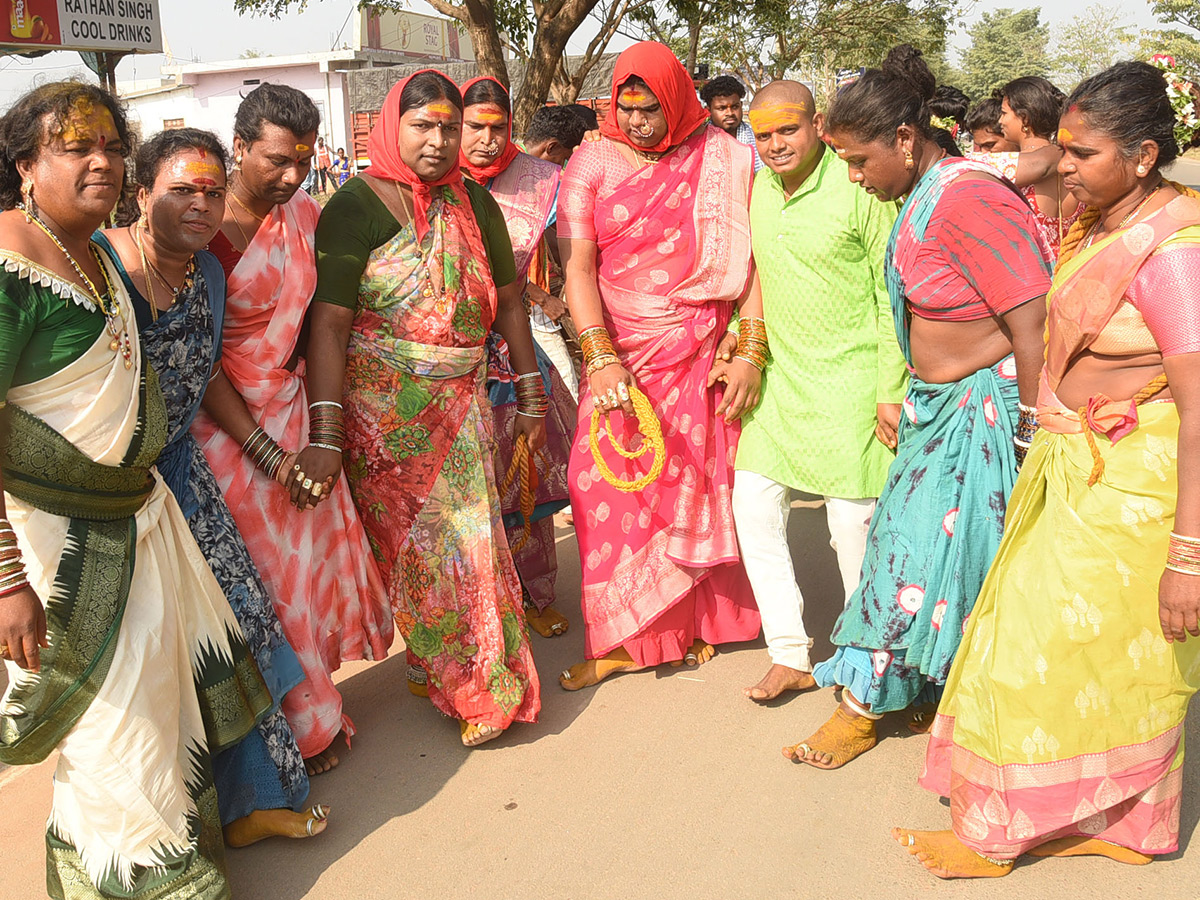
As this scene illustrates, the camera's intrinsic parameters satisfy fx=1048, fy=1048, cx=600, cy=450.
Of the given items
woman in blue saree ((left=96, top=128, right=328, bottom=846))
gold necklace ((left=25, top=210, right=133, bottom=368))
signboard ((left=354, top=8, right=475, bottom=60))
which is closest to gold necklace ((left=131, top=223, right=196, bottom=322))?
woman in blue saree ((left=96, top=128, right=328, bottom=846))

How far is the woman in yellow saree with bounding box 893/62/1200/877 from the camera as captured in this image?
2412 millimetres

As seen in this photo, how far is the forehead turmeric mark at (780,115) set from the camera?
353 cm

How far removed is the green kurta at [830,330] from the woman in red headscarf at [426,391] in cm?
102

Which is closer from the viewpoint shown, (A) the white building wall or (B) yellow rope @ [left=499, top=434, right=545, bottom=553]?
(B) yellow rope @ [left=499, top=434, right=545, bottom=553]

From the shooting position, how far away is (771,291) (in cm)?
375

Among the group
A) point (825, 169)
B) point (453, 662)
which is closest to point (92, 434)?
point (453, 662)

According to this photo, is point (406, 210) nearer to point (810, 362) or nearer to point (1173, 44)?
point (810, 362)

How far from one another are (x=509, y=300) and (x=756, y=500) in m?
1.16

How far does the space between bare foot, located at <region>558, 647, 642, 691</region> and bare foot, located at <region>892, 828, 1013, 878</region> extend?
1401 millimetres

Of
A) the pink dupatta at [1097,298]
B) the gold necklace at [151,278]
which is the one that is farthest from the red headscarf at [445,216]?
the pink dupatta at [1097,298]

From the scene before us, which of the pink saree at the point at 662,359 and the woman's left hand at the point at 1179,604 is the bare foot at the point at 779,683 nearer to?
the pink saree at the point at 662,359

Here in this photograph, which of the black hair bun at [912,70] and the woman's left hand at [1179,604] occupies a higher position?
the black hair bun at [912,70]

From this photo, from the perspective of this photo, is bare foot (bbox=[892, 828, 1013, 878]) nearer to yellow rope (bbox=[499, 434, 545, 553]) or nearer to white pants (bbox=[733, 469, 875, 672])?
white pants (bbox=[733, 469, 875, 672])

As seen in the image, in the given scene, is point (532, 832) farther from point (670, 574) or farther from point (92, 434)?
point (92, 434)
